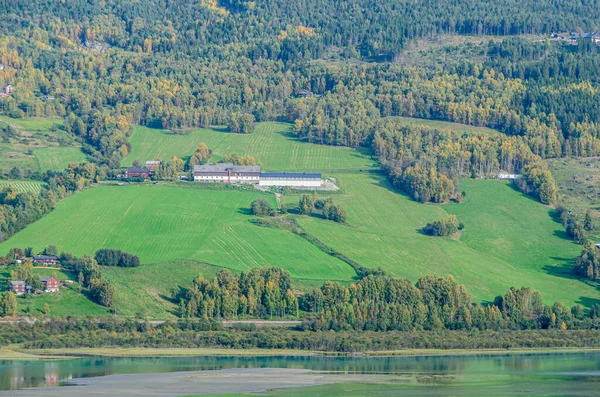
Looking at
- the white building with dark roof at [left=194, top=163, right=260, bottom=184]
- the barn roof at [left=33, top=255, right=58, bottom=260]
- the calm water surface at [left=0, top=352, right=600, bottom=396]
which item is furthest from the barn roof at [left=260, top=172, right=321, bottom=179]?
the calm water surface at [left=0, top=352, right=600, bottom=396]

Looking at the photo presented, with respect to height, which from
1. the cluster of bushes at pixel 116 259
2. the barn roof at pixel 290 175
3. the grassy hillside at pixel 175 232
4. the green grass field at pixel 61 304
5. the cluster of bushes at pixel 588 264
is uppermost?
the barn roof at pixel 290 175

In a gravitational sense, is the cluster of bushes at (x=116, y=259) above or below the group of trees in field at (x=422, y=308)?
above

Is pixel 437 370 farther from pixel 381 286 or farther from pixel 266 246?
pixel 266 246

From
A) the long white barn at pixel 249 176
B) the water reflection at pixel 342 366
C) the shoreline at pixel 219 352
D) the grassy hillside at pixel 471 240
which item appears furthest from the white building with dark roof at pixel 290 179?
the water reflection at pixel 342 366

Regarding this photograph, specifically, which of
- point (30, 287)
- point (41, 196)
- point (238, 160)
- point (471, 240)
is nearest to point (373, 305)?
point (471, 240)

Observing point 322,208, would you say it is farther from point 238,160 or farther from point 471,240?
point 238,160

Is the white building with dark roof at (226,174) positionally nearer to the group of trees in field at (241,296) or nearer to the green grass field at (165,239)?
the green grass field at (165,239)
